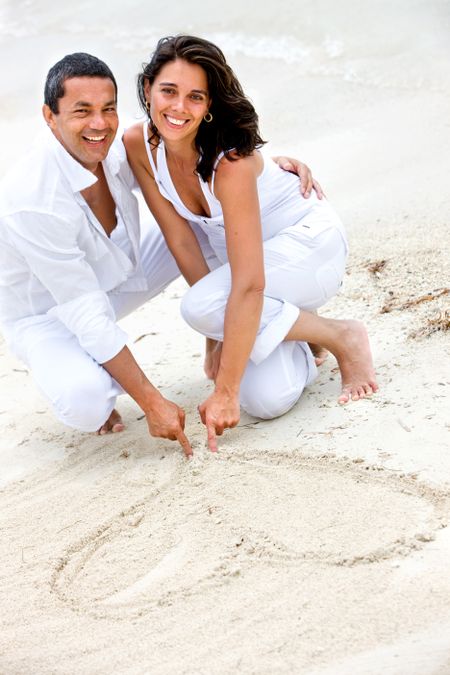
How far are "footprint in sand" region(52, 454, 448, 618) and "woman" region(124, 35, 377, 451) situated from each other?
31 centimetres

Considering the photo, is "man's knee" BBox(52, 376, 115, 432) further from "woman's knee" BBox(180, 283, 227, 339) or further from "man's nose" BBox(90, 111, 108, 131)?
"man's nose" BBox(90, 111, 108, 131)

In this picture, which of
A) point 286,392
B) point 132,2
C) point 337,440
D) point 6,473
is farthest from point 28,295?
point 132,2

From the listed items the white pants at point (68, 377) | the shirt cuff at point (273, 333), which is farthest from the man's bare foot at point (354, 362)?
the white pants at point (68, 377)

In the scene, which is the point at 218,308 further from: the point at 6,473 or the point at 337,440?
the point at 6,473

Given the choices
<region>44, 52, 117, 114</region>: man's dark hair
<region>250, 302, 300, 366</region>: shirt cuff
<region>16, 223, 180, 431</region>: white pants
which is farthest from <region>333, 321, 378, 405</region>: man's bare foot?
<region>44, 52, 117, 114</region>: man's dark hair

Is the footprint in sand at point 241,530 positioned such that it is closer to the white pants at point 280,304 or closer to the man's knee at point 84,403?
the white pants at point 280,304

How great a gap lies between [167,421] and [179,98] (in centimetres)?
107

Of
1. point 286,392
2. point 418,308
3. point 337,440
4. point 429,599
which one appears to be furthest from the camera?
point 418,308

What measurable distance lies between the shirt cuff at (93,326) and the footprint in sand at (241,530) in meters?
0.52

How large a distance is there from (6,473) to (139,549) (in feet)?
2.88

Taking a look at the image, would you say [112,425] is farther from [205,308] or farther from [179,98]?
[179,98]

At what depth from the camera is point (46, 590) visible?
2.62 metres

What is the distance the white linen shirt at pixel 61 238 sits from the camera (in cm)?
310

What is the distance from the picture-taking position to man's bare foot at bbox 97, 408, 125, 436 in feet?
11.8
